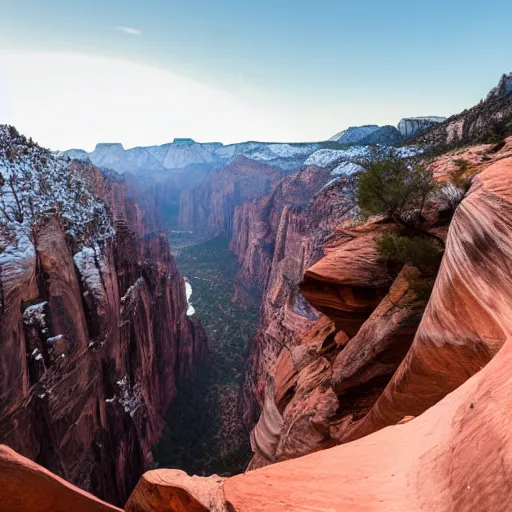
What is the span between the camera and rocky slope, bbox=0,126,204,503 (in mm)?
15633

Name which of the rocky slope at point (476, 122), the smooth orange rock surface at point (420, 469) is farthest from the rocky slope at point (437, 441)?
the rocky slope at point (476, 122)

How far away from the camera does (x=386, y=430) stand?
5355 millimetres

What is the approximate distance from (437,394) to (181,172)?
19534 centimetres

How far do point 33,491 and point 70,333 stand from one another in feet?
44.4

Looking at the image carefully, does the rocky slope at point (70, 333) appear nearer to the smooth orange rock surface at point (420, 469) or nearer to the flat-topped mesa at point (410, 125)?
the smooth orange rock surface at point (420, 469)

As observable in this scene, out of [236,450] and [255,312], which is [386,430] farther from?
[255,312]

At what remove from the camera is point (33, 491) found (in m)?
6.60

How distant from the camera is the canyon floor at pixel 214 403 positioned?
93.9 ft

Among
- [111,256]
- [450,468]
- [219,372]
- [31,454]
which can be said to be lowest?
[219,372]

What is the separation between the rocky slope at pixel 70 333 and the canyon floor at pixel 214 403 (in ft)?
10.2

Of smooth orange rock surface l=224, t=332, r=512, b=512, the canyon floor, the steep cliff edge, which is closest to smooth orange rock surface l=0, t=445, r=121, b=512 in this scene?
the steep cliff edge

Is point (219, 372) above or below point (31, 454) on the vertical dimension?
below

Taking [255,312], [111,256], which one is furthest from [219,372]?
[111,256]

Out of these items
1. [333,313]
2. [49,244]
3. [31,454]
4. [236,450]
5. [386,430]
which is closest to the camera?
[386,430]
